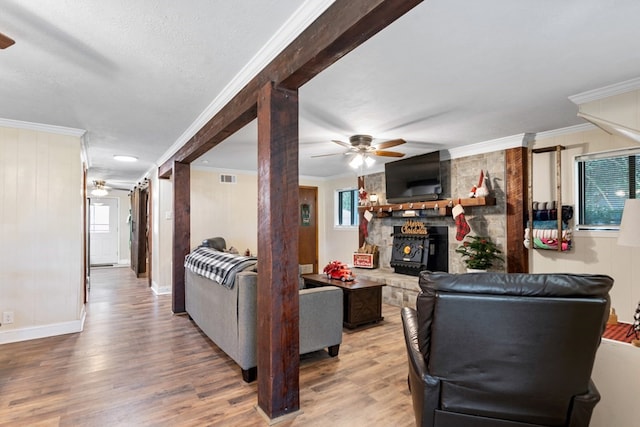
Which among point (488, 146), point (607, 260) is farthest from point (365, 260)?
→ point (607, 260)

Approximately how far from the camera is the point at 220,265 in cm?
308

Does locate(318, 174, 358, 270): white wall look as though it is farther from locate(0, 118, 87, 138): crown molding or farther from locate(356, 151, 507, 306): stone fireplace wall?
locate(0, 118, 87, 138): crown molding

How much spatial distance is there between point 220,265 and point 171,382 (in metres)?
1.00

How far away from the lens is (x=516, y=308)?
1.45m

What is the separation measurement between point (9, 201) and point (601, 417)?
5.32m

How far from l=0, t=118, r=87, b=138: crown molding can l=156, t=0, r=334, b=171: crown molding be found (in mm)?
1696

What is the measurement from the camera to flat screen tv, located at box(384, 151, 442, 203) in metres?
4.93

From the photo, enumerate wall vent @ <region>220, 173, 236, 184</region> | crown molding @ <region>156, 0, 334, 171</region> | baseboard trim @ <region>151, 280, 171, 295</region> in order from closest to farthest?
crown molding @ <region>156, 0, 334, 171</region> → baseboard trim @ <region>151, 280, 171, 295</region> → wall vent @ <region>220, 173, 236, 184</region>

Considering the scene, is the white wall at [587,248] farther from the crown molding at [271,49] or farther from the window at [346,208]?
the window at [346,208]

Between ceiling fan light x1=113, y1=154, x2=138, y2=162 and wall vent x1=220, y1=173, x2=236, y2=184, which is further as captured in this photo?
wall vent x1=220, y1=173, x2=236, y2=184

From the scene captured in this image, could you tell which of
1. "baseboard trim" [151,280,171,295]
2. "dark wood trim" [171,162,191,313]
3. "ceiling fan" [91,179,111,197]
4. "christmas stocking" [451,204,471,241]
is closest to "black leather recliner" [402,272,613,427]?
"christmas stocking" [451,204,471,241]

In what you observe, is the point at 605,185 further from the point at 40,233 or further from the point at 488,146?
the point at 40,233

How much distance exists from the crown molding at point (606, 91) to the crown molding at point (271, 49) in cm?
244

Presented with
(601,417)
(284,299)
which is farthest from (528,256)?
(284,299)
